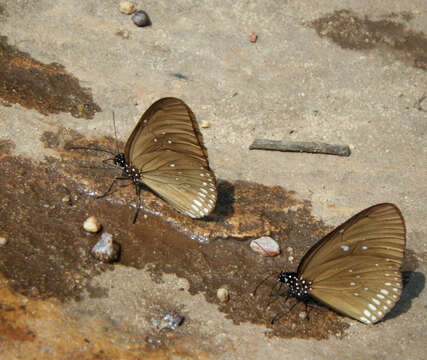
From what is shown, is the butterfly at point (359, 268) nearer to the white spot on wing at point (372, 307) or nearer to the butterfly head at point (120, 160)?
the white spot on wing at point (372, 307)

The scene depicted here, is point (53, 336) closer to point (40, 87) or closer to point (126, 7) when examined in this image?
point (40, 87)

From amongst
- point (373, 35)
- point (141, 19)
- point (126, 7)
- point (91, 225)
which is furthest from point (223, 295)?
point (373, 35)

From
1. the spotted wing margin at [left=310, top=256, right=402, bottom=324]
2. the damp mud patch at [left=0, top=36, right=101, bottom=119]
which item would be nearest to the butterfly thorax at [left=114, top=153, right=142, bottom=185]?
the damp mud patch at [left=0, top=36, right=101, bottom=119]

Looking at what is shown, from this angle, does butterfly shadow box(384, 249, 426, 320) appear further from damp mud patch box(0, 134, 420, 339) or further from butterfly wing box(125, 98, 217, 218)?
butterfly wing box(125, 98, 217, 218)

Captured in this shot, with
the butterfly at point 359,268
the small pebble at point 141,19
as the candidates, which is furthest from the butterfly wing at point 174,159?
the small pebble at point 141,19

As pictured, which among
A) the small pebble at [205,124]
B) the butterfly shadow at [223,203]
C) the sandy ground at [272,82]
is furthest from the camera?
the small pebble at [205,124]
